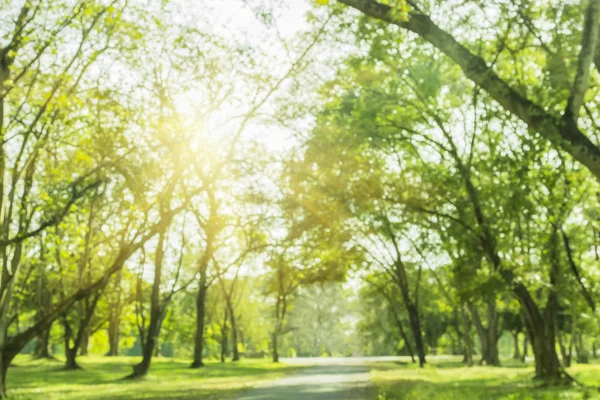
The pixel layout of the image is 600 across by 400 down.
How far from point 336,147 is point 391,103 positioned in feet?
9.49

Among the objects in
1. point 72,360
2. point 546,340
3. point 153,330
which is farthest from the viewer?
point 72,360

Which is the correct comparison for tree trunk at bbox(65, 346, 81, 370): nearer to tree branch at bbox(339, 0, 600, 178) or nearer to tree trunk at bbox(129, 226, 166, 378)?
tree trunk at bbox(129, 226, 166, 378)

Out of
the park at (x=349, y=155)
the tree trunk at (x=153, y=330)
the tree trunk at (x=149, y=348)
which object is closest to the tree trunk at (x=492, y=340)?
the park at (x=349, y=155)

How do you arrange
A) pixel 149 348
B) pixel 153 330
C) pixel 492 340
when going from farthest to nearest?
pixel 492 340 → pixel 153 330 → pixel 149 348

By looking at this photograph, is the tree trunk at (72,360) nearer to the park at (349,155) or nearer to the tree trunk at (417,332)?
the park at (349,155)

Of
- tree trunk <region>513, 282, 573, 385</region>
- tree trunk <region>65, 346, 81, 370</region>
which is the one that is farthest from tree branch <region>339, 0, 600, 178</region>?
tree trunk <region>65, 346, 81, 370</region>

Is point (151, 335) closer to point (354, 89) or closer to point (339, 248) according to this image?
point (339, 248)

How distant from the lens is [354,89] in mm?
23781

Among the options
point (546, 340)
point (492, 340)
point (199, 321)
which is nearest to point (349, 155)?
point (546, 340)

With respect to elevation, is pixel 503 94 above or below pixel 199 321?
above

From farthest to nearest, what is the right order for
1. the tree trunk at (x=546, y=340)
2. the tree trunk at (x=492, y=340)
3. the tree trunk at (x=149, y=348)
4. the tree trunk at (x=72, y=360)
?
the tree trunk at (x=492, y=340), the tree trunk at (x=72, y=360), the tree trunk at (x=149, y=348), the tree trunk at (x=546, y=340)

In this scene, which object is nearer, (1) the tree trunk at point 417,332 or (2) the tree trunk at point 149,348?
(2) the tree trunk at point 149,348

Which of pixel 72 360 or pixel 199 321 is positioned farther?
pixel 199 321

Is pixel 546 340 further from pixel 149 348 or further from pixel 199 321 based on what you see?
pixel 199 321
